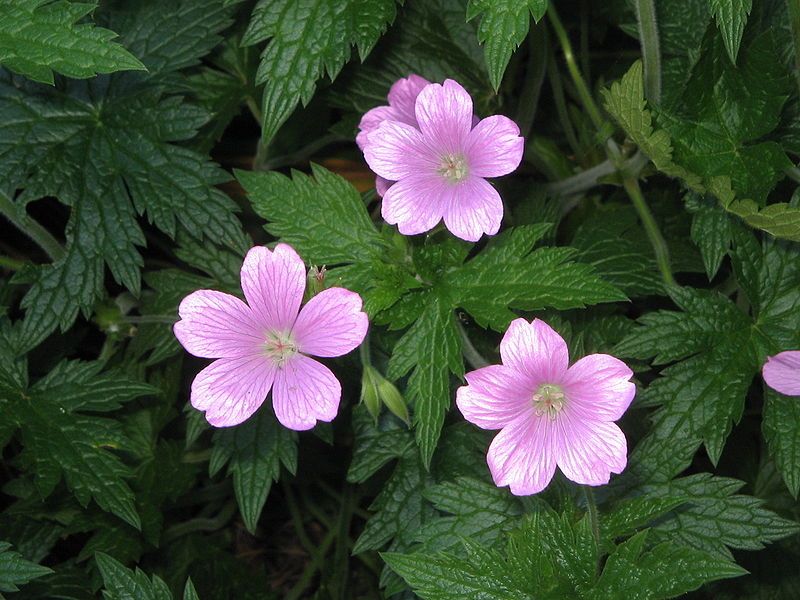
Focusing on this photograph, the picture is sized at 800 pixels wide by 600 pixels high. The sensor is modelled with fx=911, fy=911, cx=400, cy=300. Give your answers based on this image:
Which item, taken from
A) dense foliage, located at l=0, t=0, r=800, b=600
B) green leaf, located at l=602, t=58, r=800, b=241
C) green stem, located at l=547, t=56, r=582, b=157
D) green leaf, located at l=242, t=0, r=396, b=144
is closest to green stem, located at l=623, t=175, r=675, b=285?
dense foliage, located at l=0, t=0, r=800, b=600

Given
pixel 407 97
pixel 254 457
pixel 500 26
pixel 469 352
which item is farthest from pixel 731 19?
pixel 254 457

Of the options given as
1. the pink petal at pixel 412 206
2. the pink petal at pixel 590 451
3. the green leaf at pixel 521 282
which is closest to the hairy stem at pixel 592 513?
the pink petal at pixel 590 451

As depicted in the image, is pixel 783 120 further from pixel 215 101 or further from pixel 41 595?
pixel 41 595

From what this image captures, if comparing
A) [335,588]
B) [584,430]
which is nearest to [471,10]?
[584,430]

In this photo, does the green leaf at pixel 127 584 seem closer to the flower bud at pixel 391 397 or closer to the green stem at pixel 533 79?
the flower bud at pixel 391 397

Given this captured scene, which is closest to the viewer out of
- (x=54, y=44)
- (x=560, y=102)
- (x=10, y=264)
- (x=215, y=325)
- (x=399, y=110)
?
(x=215, y=325)

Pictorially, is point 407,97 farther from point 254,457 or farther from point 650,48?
point 254,457
